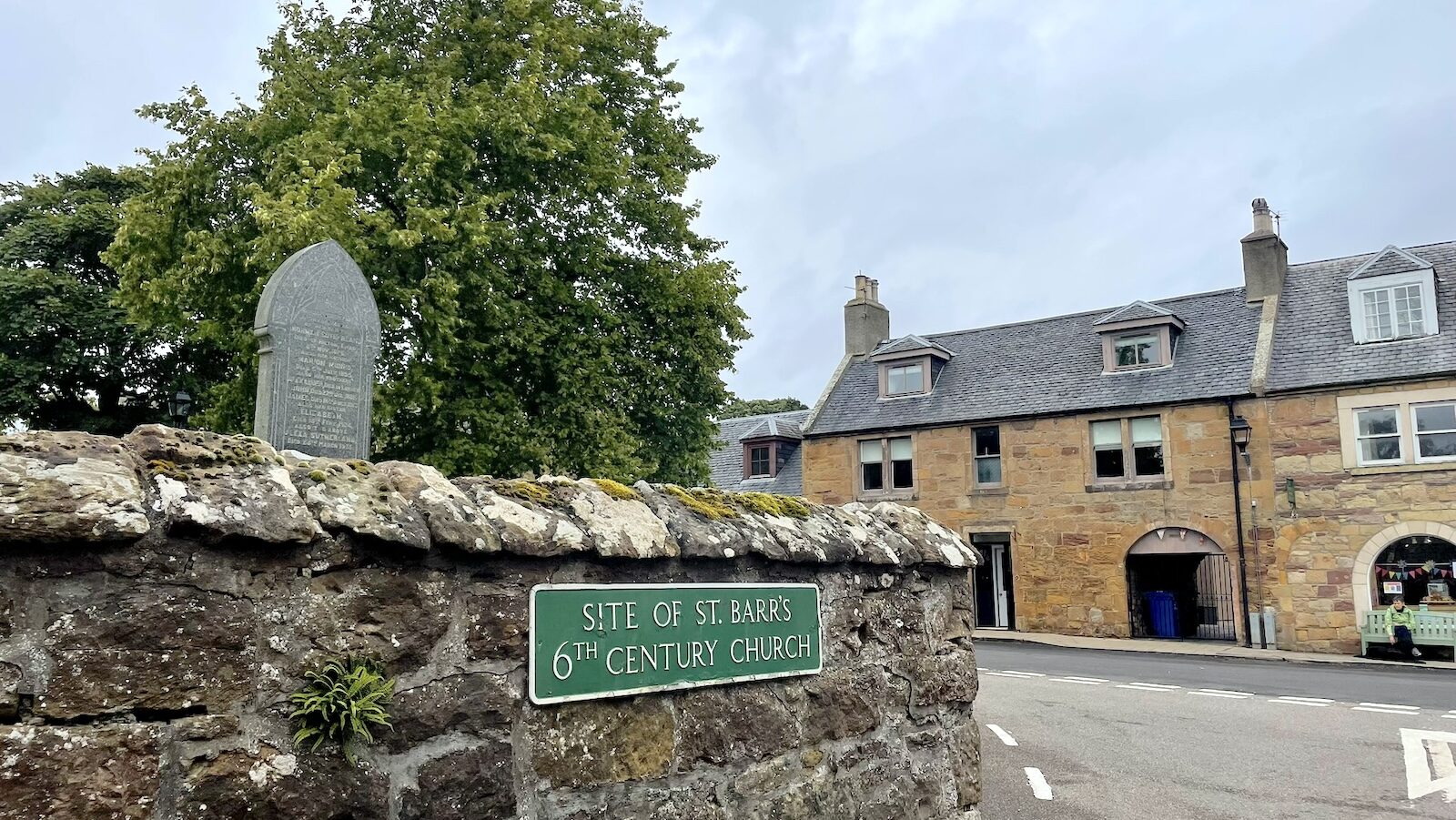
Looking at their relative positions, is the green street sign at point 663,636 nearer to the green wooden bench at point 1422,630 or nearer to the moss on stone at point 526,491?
the moss on stone at point 526,491

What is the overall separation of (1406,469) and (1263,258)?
24.1 feet

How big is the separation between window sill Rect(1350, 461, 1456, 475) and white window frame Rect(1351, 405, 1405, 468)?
0.08 m

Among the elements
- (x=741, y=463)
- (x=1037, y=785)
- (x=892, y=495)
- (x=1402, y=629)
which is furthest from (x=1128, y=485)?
(x=1037, y=785)

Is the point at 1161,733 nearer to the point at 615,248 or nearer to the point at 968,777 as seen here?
the point at 968,777

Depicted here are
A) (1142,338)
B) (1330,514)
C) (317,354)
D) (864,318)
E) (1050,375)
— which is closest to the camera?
(317,354)

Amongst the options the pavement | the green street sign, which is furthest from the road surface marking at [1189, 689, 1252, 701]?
the green street sign

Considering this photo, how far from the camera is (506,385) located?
16.3 metres

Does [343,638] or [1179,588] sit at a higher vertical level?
[343,638]

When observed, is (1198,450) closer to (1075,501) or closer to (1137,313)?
(1075,501)

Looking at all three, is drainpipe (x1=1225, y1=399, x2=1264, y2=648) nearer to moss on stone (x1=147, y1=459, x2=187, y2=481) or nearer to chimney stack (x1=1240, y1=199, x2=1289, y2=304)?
chimney stack (x1=1240, y1=199, x2=1289, y2=304)

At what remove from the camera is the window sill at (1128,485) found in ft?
85.1

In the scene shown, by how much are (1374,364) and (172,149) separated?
2612 centimetres

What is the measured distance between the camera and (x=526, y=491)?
318 cm

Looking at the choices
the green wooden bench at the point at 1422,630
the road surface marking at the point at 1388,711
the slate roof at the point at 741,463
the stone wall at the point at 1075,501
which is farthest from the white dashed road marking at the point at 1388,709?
the slate roof at the point at 741,463
